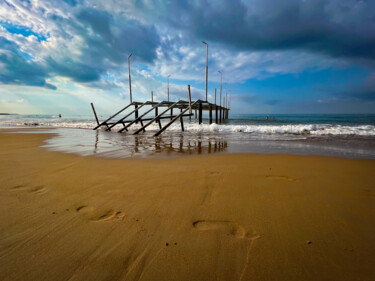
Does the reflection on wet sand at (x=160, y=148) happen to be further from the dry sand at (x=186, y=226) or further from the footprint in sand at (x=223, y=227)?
the footprint in sand at (x=223, y=227)

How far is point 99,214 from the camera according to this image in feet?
6.12

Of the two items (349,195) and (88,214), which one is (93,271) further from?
(349,195)

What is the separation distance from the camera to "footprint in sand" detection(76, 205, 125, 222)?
180cm

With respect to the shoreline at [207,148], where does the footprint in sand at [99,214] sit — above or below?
below

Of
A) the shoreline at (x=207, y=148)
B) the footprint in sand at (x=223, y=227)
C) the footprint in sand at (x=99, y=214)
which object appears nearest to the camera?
the footprint in sand at (x=223, y=227)

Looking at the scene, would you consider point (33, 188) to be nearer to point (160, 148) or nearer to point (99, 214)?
point (99, 214)

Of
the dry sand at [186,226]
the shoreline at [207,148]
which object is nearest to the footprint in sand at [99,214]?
the dry sand at [186,226]

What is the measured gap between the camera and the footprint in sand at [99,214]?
5.90 feet

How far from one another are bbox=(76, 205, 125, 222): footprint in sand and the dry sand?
0.01m

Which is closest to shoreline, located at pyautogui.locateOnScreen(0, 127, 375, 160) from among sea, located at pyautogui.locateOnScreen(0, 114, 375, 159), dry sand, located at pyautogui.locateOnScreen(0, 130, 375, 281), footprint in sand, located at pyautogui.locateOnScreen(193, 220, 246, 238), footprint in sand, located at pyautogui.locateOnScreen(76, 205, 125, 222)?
sea, located at pyautogui.locateOnScreen(0, 114, 375, 159)

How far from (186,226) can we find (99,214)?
939 mm

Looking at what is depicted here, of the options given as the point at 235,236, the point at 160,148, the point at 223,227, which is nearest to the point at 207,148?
the point at 160,148

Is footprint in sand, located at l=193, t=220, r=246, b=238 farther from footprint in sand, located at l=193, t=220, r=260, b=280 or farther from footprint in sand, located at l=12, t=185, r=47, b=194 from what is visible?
footprint in sand, located at l=12, t=185, r=47, b=194

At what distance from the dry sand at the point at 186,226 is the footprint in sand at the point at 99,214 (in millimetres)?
11
